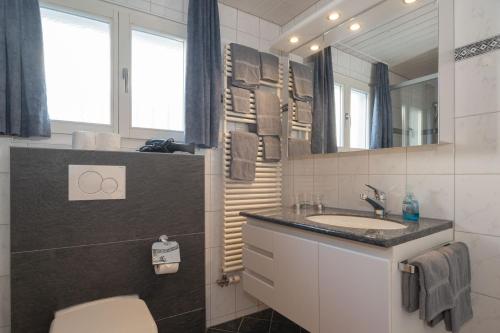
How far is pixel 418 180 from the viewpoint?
1.47 meters

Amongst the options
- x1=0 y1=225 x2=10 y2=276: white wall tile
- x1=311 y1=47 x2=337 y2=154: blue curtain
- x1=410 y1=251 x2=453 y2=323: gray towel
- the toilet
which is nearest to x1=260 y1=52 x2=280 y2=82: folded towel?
x1=311 y1=47 x2=337 y2=154: blue curtain

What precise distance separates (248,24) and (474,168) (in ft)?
6.07

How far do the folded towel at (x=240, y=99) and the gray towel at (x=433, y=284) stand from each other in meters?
1.47

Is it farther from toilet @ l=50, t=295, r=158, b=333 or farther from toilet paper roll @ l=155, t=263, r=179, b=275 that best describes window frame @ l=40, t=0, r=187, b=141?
toilet @ l=50, t=295, r=158, b=333

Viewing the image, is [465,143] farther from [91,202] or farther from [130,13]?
[130,13]

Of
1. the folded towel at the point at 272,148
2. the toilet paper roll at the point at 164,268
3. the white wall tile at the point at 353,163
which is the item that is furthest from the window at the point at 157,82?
the white wall tile at the point at 353,163

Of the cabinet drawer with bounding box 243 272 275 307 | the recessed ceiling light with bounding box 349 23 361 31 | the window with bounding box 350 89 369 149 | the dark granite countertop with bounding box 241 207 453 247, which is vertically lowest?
the cabinet drawer with bounding box 243 272 275 307

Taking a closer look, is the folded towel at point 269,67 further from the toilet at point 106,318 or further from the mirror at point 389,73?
the toilet at point 106,318

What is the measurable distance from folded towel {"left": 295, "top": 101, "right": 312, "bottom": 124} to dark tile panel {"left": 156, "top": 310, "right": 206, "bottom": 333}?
153cm

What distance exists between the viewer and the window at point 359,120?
1681 millimetres

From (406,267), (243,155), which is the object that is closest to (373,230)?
(406,267)

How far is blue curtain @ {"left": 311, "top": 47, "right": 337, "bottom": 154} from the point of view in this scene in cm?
192

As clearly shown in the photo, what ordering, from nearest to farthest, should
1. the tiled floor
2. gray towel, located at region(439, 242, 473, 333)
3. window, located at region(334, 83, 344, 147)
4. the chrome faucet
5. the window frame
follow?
gray towel, located at region(439, 242, 473, 333)
the chrome faucet
the window frame
window, located at region(334, 83, 344, 147)
the tiled floor

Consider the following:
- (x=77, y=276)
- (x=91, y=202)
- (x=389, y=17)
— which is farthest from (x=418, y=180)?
(x=77, y=276)
